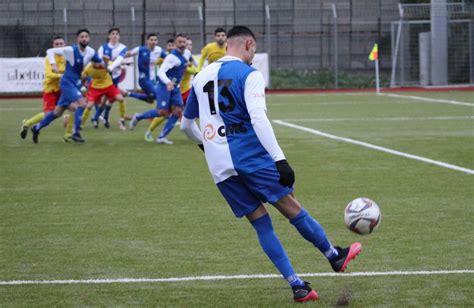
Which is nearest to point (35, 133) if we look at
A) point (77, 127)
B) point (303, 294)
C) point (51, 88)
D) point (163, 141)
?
point (77, 127)

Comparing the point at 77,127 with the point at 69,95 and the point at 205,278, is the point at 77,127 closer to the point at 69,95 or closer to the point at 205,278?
the point at 69,95

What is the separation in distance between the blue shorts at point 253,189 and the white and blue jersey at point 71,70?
40.1ft

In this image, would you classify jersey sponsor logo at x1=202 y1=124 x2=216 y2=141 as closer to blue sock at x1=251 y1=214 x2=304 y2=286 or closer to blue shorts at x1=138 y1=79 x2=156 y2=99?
blue sock at x1=251 y1=214 x2=304 y2=286

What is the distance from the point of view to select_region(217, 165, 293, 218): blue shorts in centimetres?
634

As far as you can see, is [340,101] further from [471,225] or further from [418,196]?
[471,225]

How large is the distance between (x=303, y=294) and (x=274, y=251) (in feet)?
A: 1.12

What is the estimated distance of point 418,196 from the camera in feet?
35.8

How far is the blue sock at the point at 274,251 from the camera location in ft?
21.1

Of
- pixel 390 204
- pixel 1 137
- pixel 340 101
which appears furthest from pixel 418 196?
pixel 340 101

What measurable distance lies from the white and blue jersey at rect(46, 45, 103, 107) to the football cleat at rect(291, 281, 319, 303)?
12.5m

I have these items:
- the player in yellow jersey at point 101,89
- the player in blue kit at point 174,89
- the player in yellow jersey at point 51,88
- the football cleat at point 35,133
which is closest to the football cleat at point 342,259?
the player in blue kit at point 174,89

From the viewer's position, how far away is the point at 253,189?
6.39m

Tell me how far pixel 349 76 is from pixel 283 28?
3.54 meters

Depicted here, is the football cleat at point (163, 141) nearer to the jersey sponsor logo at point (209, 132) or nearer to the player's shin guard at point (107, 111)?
the player's shin guard at point (107, 111)
